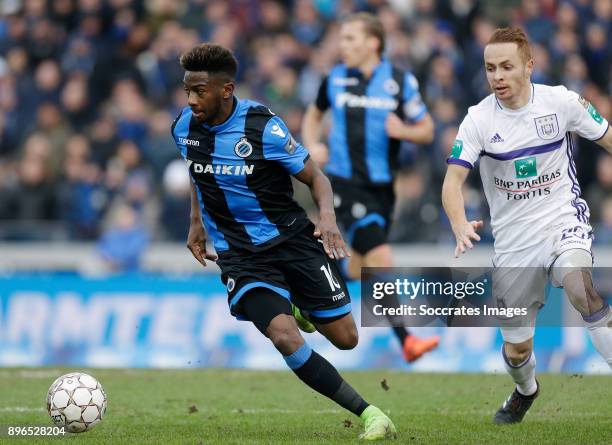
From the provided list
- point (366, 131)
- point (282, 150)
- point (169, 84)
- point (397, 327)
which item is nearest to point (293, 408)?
point (397, 327)

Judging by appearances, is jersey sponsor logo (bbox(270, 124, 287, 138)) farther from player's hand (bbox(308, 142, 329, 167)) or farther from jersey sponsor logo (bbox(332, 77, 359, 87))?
jersey sponsor logo (bbox(332, 77, 359, 87))

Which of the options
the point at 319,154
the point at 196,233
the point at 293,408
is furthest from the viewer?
the point at 319,154

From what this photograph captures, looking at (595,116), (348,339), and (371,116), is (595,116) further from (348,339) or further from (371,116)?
(371,116)

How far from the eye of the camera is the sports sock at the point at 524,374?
7.82 meters

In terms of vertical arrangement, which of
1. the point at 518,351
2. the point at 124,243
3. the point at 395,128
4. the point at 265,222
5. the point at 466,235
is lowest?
the point at 124,243

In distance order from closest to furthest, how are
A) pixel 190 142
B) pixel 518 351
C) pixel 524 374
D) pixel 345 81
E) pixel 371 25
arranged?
pixel 190 142
pixel 518 351
pixel 524 374
pixel 371 25
pixel 345 81

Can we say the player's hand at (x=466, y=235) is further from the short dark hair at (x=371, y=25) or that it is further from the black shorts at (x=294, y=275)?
the short dark hair at (x=371, y=25)

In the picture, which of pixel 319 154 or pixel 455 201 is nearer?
pixel 455 201

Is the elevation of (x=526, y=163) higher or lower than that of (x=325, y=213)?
higher

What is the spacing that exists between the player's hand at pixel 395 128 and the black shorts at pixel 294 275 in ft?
10.2

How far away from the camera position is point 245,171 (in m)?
7.54

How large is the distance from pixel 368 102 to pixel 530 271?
3.89m

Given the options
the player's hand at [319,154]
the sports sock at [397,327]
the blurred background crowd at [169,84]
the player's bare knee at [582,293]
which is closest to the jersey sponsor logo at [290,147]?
the player's bare knee at [582,293]

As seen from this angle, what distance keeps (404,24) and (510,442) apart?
1146cm
